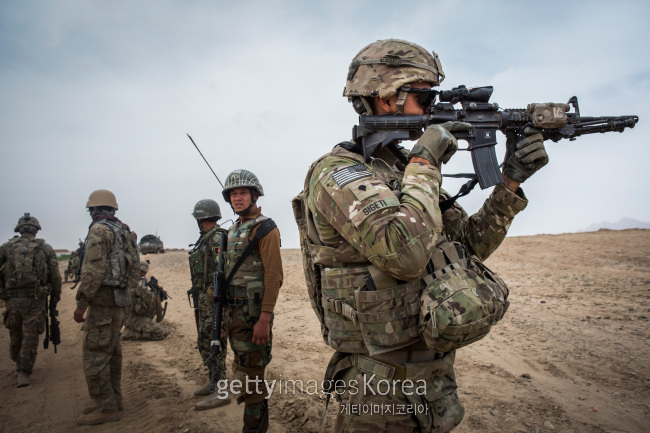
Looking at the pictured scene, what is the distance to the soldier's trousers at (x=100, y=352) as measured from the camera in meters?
4.49

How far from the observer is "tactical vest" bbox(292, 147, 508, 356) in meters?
1.69

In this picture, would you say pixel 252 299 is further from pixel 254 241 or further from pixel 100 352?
pixel 100 352

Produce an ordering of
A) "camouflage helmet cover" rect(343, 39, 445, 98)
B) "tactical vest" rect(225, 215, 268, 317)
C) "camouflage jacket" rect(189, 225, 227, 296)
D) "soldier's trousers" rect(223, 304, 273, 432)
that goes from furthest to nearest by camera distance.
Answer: "camouflage jacket" rect(189, 225, 227, 296)
"tactical vest" rect(225, 215, 268, 317)
"soldier's trousers" rect(223, 304, 273, 432)
"camouflage helmet cover" rect(343, 39, 445, 98)

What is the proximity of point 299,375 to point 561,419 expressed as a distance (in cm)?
311

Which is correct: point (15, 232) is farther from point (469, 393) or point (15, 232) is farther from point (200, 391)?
point (469, 393)

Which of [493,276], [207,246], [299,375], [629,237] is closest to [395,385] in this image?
[493,276]

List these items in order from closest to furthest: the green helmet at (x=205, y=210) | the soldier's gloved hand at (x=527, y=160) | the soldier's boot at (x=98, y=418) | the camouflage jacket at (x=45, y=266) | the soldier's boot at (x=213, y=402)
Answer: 1. the soldier's gloved hand at (x=527, y=160)
2. the soldier's boot at (x=98, y=418)
3. the soldier's boot at (x=213, y=402)
4. the green helmet at (x=205, y=210)
5. the camouflage jacket at (x=45, y=266)

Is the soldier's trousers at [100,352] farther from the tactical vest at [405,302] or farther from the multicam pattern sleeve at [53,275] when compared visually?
the tactical vest at [405,302]

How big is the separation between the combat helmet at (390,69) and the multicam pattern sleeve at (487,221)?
2.45 ft

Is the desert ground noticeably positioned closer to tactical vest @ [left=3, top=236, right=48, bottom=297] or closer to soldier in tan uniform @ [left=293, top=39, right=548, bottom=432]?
tactical vest @ [left=3, top=236, right=48, bottom=297]

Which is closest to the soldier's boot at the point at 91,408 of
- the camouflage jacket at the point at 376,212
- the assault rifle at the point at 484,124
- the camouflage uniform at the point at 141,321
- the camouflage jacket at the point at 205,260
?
the camouflage jacket at the point at 205,260

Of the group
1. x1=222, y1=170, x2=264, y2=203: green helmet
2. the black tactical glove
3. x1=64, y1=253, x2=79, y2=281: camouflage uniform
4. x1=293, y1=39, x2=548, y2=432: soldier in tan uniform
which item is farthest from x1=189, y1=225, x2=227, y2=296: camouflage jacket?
x1=64, y1=253, x2=79, y2=281: camouflage uniform

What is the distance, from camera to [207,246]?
5.53m

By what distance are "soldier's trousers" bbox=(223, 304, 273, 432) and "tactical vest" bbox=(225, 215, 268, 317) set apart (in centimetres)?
11
